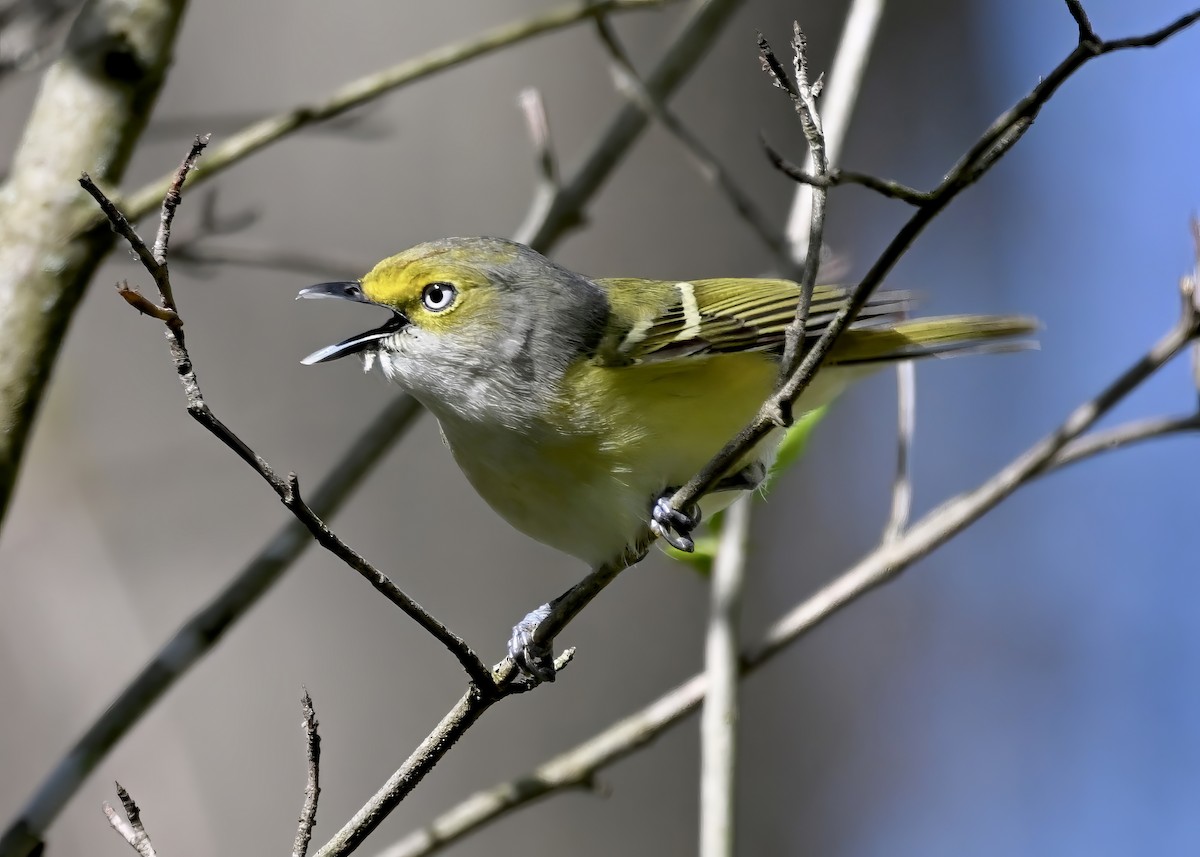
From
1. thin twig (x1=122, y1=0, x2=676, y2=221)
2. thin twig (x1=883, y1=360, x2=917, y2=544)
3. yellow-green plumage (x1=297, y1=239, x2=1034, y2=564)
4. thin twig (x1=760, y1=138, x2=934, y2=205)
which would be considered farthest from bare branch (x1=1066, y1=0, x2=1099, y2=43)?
thin twig (x1=122, y1=0, x2=676, y2=221)

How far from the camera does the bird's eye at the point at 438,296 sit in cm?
260

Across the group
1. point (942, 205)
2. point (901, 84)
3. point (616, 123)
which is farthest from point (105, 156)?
point (901, 84)

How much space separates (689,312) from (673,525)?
2.28 feet

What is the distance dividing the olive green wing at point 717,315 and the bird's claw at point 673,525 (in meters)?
0.37

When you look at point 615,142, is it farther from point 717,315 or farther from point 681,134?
point 717,315

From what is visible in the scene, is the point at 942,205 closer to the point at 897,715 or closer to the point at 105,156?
the point at 105,156

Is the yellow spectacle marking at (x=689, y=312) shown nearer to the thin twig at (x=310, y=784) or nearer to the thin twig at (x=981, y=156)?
the thin twig at (x=981, y=156)

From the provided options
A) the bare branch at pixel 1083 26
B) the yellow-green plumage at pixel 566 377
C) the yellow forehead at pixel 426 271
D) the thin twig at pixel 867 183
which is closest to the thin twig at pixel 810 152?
the thin twig at pixel 867 183

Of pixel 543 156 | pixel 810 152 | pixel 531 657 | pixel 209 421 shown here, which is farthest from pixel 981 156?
pixel 543 156

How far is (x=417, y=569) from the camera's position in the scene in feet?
12.8

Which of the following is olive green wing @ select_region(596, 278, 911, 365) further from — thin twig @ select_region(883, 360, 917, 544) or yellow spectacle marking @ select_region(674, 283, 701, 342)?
thin twig @ select_region(883, 360, 917, 544)

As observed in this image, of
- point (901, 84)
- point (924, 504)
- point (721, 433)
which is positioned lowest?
point (721, 433)

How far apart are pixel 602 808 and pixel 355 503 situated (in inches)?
51.3

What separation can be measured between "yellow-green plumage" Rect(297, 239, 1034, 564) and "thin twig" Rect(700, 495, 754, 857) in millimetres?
287
